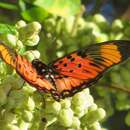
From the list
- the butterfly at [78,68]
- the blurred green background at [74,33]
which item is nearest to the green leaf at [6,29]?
the butterfly at [78,68]

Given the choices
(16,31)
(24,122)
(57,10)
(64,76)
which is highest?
(57,10)

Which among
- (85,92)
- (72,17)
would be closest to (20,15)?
(72,17)

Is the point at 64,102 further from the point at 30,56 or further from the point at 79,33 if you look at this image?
the point at 79,33

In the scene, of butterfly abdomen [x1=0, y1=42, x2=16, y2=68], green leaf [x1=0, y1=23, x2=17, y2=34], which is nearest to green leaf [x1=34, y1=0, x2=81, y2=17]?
green leaf [x1=0, y1=23, x2=17, y2=34]

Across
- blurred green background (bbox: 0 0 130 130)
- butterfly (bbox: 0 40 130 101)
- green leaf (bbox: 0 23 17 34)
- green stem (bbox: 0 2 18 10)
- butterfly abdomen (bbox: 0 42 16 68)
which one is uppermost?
green stem (bbox: 0 2 18 10)

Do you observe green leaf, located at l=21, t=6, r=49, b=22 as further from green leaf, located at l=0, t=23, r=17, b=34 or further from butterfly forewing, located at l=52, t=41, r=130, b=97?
butterfly forewing, located at l=52, t=41, r=130, b=97

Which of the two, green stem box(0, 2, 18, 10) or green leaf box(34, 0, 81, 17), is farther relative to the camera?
green stem box(0, 2, 18, 10)

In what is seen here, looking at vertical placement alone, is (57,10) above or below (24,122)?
above
